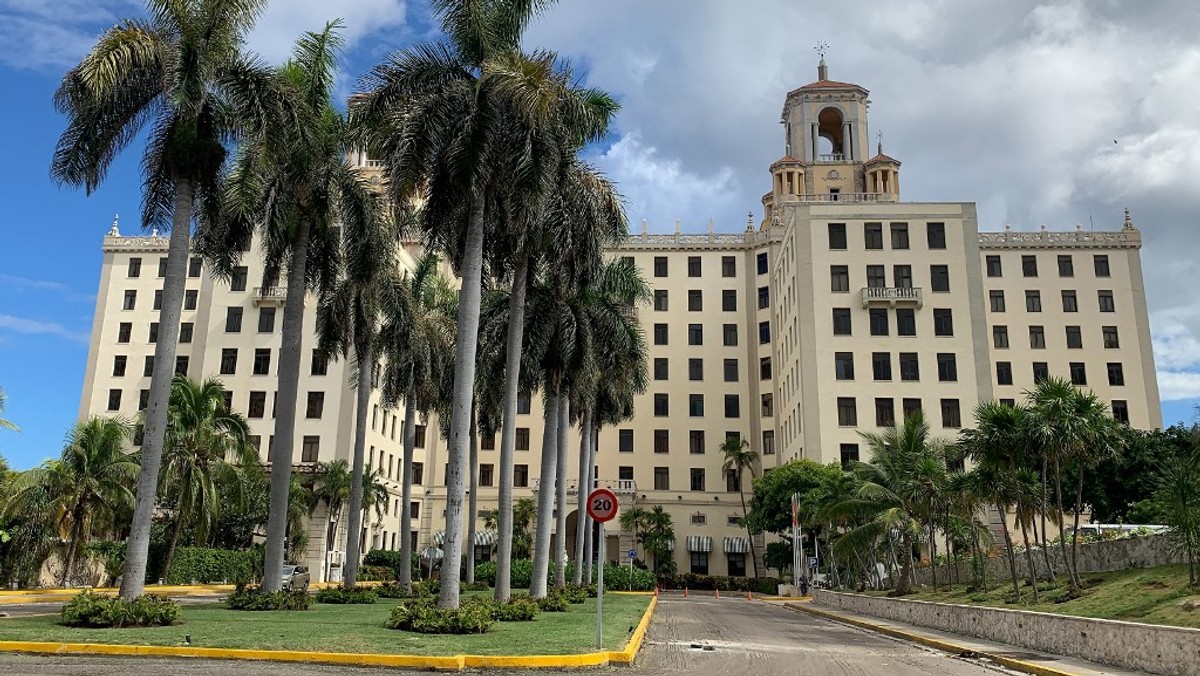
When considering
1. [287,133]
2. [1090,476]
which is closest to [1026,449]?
[287,133]

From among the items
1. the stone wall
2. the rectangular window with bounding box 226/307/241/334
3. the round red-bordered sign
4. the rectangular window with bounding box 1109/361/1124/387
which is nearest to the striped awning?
A: the rectangular window with bounding box 1109/361/1124/387

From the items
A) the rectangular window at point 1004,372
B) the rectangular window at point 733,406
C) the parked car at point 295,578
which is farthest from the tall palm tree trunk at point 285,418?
the rectangular window at point 1004,372

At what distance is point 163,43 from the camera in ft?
65.5

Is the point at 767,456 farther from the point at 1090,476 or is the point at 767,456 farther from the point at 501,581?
the point at 501,581

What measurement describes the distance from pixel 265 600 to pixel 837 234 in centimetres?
5270

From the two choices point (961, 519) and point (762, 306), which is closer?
point (961, 519)

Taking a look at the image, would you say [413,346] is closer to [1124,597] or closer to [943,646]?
[943,646]

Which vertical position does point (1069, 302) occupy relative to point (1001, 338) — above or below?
above

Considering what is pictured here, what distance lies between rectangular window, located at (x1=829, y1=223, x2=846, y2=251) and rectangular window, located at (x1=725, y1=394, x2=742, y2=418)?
1702 cm

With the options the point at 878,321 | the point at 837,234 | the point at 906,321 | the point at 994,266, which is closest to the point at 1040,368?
the point at 994,266

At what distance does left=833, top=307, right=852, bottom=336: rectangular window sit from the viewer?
2559 inches

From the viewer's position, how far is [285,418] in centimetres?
2609

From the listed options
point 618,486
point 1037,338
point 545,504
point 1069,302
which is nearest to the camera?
point 545,504

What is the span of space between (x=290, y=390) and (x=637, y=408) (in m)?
52.5
